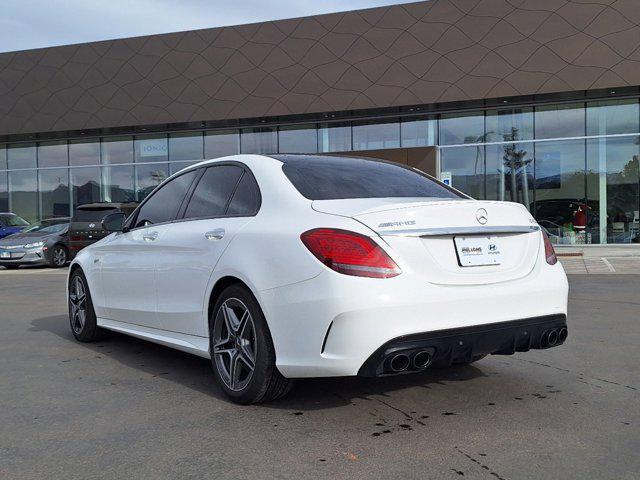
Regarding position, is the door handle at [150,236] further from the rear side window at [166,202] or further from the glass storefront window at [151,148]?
the glass storefront window at [151,148]

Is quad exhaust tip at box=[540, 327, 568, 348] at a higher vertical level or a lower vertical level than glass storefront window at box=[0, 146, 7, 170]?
lower

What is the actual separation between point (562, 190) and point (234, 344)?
66.0 ft

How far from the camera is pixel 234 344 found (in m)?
3.89

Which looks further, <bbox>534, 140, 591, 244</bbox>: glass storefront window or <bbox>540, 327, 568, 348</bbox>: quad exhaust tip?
<bbox>534, 140, 591, 244</bbox>: glass storefront window

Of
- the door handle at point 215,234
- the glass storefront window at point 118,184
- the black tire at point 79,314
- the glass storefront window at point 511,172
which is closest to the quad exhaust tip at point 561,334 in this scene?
the door handle at point 215,234

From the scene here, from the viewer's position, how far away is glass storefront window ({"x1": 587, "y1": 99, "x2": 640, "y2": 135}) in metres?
21.2

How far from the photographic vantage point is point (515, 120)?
22.2m

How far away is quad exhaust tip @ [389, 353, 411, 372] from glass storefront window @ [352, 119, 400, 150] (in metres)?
20.4

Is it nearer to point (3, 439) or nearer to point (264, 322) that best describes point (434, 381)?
point (264, 322)

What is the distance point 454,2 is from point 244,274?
64.1 ft

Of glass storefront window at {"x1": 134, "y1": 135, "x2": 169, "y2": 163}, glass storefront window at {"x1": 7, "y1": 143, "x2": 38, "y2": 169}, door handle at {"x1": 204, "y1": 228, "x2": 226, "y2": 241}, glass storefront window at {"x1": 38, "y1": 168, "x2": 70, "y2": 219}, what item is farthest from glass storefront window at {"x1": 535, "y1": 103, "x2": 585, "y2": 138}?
glass storefront window at {"x1": 7, "y1": 143, "x2": 38, "y2": 169}

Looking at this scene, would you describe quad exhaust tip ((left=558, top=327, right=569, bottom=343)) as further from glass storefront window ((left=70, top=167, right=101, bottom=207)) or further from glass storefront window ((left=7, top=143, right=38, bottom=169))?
glass storefront window ((left=7, top=143, right=38, bottom=169))

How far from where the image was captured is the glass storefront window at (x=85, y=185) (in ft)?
91.5

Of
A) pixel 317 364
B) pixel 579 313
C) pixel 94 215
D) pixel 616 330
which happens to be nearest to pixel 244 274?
pixel 317 364
